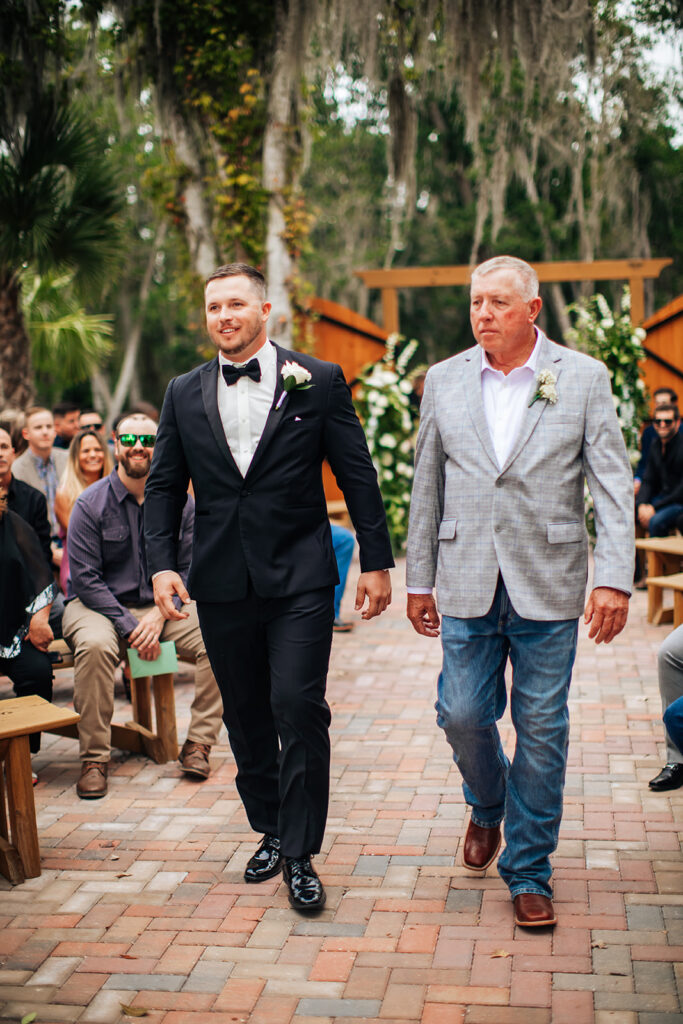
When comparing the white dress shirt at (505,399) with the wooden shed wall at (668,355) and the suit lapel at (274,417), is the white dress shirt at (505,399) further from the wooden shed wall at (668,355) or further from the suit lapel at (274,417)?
the wooden shed wall at (668,355)

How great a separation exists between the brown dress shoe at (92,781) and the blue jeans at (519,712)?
1908mm

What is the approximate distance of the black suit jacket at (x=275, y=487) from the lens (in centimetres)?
342

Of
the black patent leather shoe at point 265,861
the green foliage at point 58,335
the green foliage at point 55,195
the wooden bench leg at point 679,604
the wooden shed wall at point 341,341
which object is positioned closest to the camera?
the black patent leather shoe at point 265,861

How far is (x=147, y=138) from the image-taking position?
2655 cm

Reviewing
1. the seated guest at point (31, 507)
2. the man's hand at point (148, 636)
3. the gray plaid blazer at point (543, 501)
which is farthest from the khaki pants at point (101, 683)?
the gray plaid blazer at point (543, 501)

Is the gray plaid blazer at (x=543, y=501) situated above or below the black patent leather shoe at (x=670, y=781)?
above

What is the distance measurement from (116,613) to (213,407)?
1.86 metres

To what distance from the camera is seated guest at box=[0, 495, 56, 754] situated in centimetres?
454

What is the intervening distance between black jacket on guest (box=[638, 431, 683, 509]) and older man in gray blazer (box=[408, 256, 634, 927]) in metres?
5.49

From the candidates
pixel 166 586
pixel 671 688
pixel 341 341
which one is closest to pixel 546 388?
pixel 166 586

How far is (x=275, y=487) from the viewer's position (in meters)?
3.43

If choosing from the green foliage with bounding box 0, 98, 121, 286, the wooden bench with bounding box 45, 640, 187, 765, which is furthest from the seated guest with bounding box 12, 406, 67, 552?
the green foliage with bounding box 0, 98, 121, 286

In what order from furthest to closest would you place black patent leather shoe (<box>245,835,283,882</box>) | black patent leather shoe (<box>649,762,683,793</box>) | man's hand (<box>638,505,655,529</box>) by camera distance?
man's hand (<box>638,505,655,529</box>) → black patent leather shoe (<box>649,762,683,793</box>) → black patent leather shoe (<box>245,835,283,882</box>)

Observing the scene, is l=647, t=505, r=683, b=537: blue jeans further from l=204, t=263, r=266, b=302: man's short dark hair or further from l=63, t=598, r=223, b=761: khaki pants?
l=204, t=263, r=266, b=302: man's short dark hair
